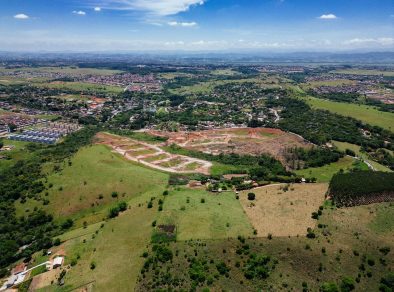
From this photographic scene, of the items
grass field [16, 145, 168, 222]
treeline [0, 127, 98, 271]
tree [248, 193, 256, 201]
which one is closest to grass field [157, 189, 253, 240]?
tree [248, 193, 256, 201]

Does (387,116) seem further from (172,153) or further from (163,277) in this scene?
(163,277)

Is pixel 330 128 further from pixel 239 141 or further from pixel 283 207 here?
pixel 283 207

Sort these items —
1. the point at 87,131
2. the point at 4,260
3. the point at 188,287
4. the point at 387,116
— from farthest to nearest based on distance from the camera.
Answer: the point at 387,116
the point at 87,131
the point at 4,260
the point at 188,287

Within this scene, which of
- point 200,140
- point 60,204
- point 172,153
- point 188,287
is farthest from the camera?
point 200,140

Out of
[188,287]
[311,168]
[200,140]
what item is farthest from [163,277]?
[200,140]

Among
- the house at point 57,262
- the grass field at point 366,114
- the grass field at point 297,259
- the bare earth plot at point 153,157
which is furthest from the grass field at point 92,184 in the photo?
the grass field at point 366,114

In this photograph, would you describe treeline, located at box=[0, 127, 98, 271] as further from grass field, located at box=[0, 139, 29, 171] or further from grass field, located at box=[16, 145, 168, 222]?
grass field, located at box=[0, 139, 29, 171]
